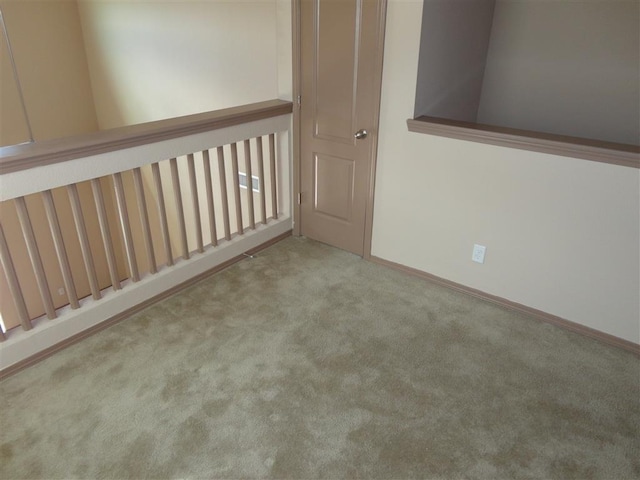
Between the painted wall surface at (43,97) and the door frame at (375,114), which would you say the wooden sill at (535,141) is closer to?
the door frame at (375,114)

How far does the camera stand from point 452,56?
297 centimetres

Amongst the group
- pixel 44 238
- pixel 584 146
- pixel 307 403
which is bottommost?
pixel 44 238

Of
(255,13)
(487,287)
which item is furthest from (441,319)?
(255,13)

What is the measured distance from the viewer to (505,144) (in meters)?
2.48

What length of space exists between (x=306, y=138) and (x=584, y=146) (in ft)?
5.67

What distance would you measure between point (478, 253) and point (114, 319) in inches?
83.0

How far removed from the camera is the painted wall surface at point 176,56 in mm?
3678

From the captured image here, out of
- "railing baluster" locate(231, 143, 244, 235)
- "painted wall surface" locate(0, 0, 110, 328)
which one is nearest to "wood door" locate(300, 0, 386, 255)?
"railing baluster" locate(231, 143, 244, 235)

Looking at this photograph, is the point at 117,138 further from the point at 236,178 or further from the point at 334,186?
the point at 334,186

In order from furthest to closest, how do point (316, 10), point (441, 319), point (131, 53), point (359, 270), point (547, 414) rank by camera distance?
1. point (131, 53)
2. point (359, 270)
3. point (316, 10)
4. point (441, 319)
5. point (547, 414)

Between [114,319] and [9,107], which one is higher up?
[9,107]

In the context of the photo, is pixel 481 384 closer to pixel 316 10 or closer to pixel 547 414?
pixel 547 414

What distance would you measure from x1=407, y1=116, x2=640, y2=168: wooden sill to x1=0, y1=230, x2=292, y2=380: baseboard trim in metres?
1.46

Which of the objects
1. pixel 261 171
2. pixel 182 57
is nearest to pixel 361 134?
pixel 261 171
